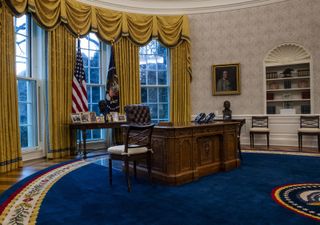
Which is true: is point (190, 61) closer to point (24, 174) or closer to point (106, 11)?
point (106, 11)

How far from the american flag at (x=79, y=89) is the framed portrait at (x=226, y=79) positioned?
3746mm

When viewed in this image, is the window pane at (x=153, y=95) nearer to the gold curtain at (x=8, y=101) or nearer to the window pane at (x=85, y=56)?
the window pane at (x=85, y=56)

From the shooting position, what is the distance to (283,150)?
634 cm

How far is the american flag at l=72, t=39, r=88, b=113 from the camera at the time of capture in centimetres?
624

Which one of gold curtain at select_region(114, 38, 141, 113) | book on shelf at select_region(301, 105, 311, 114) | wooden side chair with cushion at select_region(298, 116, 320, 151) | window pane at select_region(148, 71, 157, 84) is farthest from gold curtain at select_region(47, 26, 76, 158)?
book on shelf at select_region(301, 105, 311, 114)

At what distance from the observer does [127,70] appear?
24.1ft

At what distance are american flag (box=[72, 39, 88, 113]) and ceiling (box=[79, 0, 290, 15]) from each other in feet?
6.54

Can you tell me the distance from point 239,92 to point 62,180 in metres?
5.51

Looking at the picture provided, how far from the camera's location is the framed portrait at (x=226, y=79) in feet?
25.4

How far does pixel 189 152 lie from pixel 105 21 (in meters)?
4.50

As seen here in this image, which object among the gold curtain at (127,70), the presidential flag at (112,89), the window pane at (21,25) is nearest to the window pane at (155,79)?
the gold curtain at (127,70)

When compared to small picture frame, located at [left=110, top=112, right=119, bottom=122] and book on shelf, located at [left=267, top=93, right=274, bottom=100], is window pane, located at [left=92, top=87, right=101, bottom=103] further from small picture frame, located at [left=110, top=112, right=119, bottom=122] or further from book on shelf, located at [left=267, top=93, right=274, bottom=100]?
book on shelf, located at [left=267, top=93, right=274, bottom=100]

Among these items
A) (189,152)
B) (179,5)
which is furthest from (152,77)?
(189,152)

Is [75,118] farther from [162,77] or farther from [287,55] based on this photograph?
[287,55]
